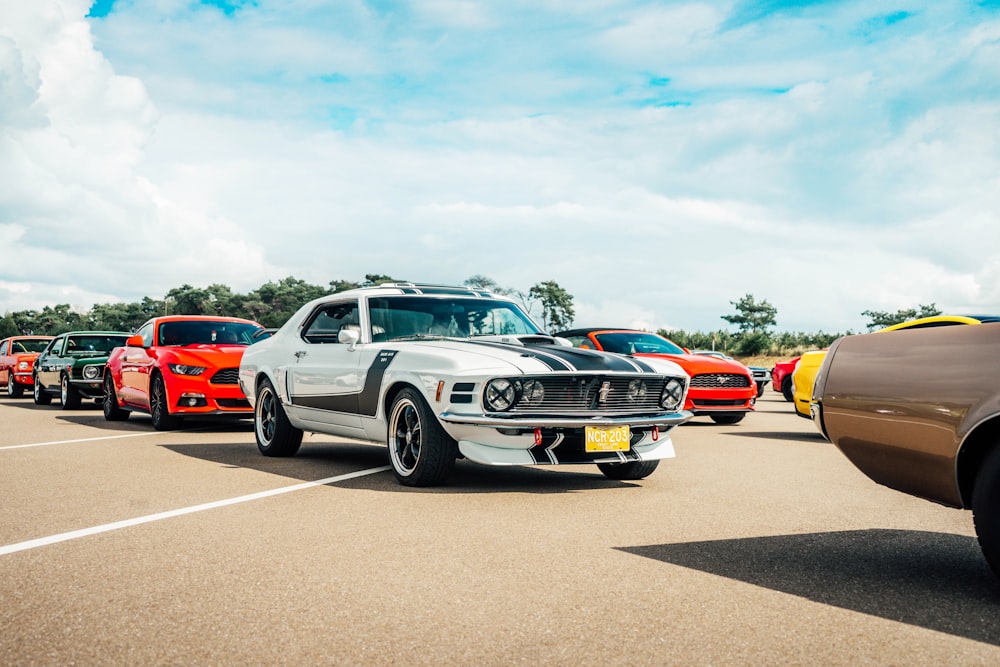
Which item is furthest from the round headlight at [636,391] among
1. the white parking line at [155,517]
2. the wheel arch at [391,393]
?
the white parking line at [155,517]

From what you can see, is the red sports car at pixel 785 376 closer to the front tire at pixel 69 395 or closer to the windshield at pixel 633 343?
the windshield at pixel 633 343

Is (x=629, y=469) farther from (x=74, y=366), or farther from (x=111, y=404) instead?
(x=74, y=366)

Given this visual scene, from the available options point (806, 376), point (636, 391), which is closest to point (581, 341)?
point (806, 376)

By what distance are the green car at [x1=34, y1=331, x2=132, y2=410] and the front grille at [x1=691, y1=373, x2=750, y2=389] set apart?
1037cm

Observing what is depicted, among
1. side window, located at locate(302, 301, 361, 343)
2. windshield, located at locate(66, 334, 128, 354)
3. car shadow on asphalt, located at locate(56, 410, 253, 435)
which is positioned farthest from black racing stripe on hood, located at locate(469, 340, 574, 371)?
windshield, located at locate(66, 334, 128, 354)

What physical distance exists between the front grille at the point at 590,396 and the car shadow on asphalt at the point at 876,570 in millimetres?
2038

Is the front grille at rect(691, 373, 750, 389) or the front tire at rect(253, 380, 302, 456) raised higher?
the front grille at rect(691, 373, 750, 389)

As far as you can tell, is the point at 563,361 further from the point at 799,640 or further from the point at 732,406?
the point at 732,406

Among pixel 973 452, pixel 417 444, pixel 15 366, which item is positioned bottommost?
pixel 417 444

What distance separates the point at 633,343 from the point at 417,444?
8.65 meters

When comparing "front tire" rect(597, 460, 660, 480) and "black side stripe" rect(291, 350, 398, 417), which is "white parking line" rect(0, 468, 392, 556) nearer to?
"black side stripe" rect(291, 350, 398, 417)

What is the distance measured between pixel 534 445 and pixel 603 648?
11.8ft

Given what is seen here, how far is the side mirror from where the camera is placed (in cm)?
841

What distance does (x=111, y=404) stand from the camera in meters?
15.3
